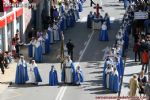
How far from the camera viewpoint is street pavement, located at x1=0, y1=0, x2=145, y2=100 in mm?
32656

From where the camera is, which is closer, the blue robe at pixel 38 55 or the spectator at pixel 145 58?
the spectator at pixel 145 58

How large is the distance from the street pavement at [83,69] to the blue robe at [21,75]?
1.28 ft

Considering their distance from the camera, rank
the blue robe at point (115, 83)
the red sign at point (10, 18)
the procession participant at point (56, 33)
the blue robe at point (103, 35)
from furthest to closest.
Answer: the blue robe at point (103, 35)
the procession participant at point (56, 33)
the red sign at point (10, 18)
the blue robe at point (115, 83)

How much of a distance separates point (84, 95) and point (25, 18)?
1751cm

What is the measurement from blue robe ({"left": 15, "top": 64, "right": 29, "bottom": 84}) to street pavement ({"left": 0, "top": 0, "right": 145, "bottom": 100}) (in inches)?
15.3

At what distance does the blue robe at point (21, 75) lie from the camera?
35031 millimetres

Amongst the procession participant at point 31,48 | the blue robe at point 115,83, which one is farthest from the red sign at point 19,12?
the blue robe at point 115,83

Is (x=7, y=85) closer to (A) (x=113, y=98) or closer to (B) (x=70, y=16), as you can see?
(A) (x=113, y=98)

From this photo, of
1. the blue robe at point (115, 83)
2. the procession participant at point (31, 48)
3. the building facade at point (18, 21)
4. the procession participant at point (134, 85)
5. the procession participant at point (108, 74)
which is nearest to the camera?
the procession participant at point (134, 85)

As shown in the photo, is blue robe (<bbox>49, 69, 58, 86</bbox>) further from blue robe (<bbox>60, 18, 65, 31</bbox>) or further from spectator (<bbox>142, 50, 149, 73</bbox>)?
blue robe (<bbox>60, 18, 65, 31</bbox>)

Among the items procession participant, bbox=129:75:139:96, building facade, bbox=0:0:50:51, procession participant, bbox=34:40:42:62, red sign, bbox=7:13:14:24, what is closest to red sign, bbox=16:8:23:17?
building facade, bbox=0:0:50:51

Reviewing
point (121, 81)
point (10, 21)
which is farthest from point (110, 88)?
point (10, 21)

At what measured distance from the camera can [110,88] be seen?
33.5 metres

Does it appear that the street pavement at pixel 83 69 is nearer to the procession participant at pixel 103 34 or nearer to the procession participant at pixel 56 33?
the procession participant at pixel 103 34
